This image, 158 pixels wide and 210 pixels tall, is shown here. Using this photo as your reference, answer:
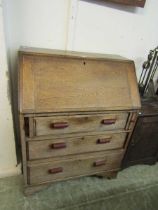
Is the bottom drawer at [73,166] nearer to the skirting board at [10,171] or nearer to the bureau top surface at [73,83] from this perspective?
the skirting board at [10,171]

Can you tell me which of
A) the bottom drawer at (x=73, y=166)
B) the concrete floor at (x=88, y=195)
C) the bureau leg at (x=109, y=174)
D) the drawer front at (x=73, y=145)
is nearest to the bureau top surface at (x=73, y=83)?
the drawer front at (x=73, y=145)

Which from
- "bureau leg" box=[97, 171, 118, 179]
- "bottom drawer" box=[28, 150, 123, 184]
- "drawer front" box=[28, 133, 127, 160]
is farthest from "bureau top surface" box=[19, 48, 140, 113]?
"bureau leg" box=[97, 171, 118, 179]

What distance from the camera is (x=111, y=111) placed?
1.20m

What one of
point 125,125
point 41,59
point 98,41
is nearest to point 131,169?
point 125,125

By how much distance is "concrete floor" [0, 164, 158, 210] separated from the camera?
136cm

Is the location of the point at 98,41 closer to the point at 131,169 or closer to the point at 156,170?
the point at 131,169

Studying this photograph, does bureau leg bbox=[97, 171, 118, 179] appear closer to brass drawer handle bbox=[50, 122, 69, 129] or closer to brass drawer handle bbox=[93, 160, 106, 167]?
brass drawer handle bbox=[93, 160, 106, 167]

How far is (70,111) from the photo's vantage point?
3.56 ft

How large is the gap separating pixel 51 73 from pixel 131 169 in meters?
1.37

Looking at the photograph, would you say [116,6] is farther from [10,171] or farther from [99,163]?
[10,171]

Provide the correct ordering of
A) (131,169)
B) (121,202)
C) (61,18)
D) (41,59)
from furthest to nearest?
(131,169) < (121,202) < (61,18) < (41,59)

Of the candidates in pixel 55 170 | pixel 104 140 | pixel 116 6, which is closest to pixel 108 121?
pixel 104 140

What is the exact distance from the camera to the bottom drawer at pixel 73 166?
1285 mm

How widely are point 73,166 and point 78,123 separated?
17.3 inches
